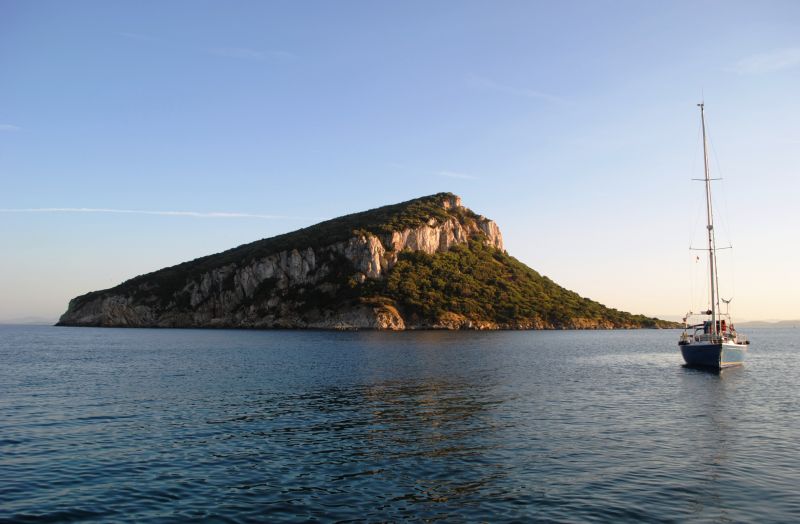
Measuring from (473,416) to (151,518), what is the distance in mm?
22187

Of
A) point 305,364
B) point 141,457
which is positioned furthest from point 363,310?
point 141,457

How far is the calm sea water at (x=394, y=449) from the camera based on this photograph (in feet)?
61.6

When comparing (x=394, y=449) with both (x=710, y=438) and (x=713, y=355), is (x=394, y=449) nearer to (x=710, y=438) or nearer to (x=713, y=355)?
(x=710, y=438)

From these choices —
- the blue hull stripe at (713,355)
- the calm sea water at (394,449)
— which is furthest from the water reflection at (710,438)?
the blue hull stripe at (713,355)

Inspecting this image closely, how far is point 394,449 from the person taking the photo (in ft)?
87.9

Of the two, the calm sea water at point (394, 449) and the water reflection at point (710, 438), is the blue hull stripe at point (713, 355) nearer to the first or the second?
the water reflection at point (710, 438)

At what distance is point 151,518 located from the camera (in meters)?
17.4

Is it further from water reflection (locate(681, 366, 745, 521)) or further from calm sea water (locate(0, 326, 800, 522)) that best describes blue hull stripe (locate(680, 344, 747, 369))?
calm sea water (locate(0, 326, 800, 522))

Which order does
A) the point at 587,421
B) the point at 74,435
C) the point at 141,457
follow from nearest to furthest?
the point at 141,457
the point at 74,435
the point at 587,421

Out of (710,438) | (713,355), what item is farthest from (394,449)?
(713,355)

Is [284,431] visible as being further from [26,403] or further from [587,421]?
[26,403]

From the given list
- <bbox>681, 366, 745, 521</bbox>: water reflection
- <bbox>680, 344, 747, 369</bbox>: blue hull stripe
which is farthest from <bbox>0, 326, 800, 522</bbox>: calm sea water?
<bbox>680, 344, 747, 369</bbox>: blue hull stripe

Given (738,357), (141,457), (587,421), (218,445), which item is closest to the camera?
(141,457)

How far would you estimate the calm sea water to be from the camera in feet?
61.6
